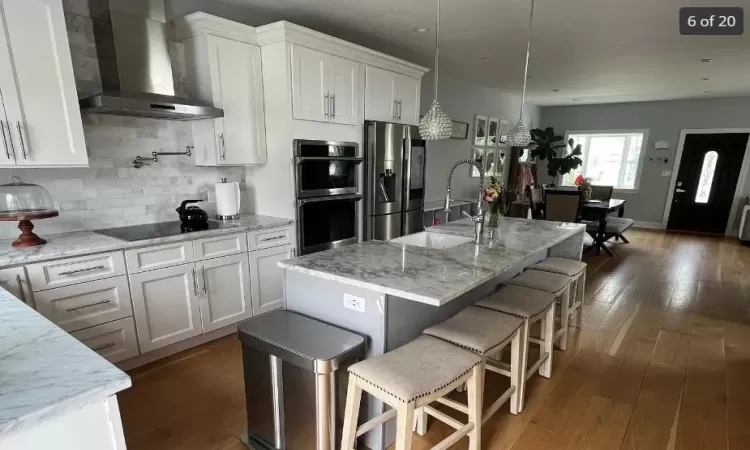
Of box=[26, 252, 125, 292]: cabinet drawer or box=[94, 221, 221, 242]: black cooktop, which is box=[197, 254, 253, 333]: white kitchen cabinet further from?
box=[26, 252, 125, 292]: cabinet drawer

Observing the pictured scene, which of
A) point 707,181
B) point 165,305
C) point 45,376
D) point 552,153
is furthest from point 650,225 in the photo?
point 45,376

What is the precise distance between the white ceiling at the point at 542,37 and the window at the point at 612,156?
2291mm

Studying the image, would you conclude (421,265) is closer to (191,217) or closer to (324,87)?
(191,217)

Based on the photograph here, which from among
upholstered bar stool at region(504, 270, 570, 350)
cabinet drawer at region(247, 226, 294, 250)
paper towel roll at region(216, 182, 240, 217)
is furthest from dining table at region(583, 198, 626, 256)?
paper towel roll at region(216, 182, 240, 217)

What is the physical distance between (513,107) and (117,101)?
7.08m

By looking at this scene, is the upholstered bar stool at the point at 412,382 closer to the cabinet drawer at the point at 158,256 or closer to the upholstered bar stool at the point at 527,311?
the upholstered bar stool at the point at 527,311

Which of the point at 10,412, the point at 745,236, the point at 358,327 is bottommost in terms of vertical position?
the point at 745,236

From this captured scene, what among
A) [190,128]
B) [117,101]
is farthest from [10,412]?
[190,128]

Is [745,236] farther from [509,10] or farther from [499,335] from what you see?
[499,335]

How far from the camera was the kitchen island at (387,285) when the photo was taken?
5.15ft

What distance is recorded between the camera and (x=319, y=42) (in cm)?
299

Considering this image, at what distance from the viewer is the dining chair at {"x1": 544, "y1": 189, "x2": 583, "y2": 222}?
4980mm

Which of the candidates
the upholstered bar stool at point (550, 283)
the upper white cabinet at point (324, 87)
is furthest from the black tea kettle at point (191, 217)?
the upholstered bar stool at point (550, 283)

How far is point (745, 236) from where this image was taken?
249 inches
